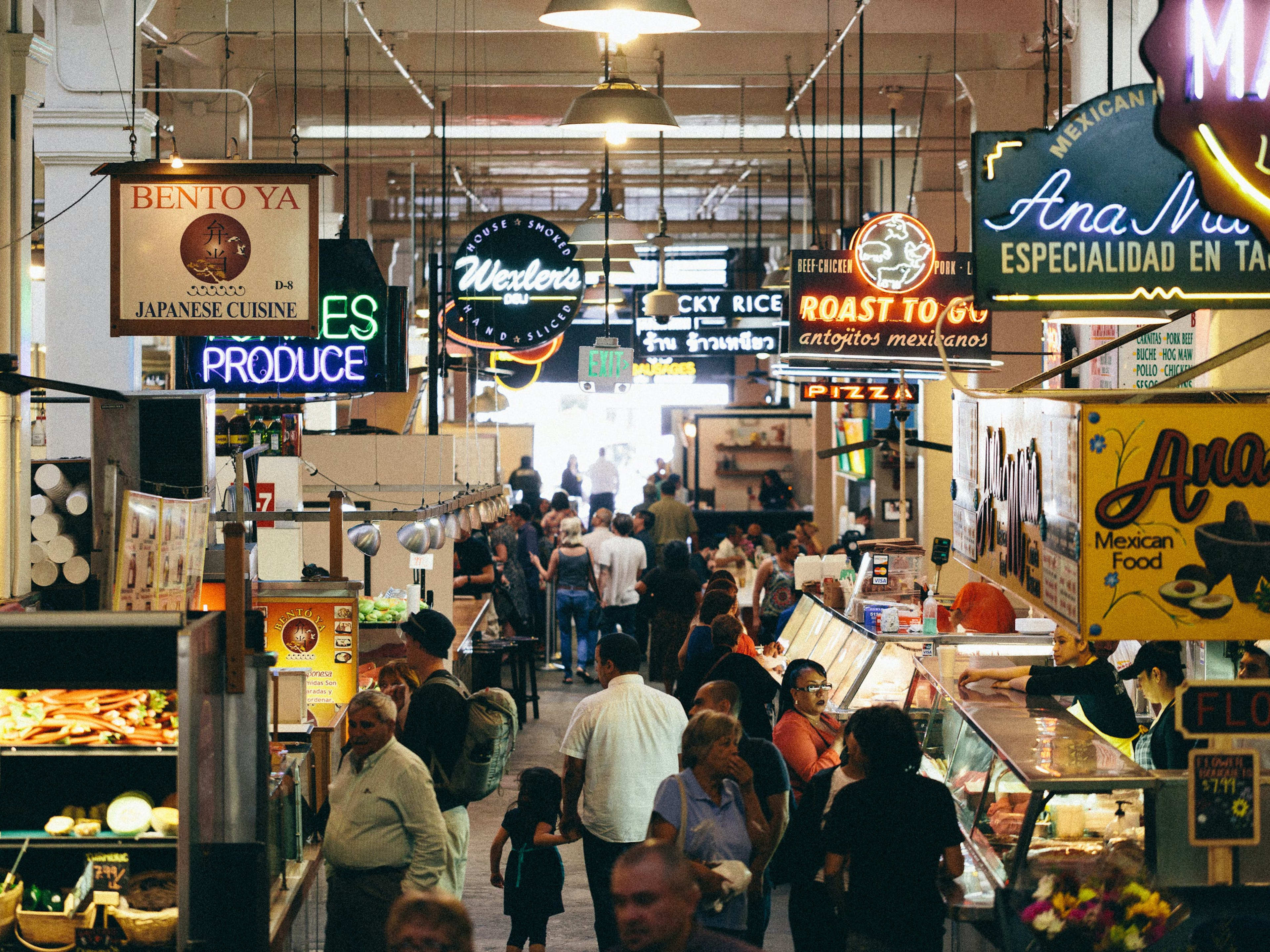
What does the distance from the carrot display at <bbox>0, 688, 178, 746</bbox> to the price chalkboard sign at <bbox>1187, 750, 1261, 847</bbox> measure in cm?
376

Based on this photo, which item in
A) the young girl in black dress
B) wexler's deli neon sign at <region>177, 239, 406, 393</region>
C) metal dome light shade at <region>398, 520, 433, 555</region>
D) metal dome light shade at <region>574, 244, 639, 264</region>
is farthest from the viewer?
metal dome light shade at <region>574, 244, 639, 264</region>

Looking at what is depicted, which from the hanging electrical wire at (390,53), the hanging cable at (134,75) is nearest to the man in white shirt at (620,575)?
the hanging electrical wire at (390,53)

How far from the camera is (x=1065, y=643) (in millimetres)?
6910

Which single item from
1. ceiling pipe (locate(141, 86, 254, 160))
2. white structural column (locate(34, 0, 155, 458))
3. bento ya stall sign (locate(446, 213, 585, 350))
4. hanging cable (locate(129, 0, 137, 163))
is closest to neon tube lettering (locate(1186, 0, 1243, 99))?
hanging cable (locate(129, 0, 137, 163))

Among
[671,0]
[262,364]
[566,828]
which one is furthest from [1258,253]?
[262,364]

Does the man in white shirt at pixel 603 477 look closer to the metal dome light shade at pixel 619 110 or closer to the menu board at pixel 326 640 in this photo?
the menu board at pixel 326 640

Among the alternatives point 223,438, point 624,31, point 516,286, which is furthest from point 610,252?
point 624,31

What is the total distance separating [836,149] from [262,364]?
10.6 meters

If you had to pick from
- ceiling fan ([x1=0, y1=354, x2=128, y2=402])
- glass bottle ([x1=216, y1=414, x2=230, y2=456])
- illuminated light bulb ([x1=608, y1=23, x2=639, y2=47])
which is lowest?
glass bottle ([x1=216, y1=414, x2=230, y2=456])

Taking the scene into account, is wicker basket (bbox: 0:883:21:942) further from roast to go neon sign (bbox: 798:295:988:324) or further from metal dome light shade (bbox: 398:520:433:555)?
roast to go neon sign (bbox: 798:295:988:324)

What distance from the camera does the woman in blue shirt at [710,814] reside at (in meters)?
5.14

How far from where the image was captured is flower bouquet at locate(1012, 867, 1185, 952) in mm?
4758

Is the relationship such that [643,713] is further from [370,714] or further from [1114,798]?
[1114,798]

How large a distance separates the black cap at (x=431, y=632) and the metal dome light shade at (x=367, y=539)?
2.68 metres
